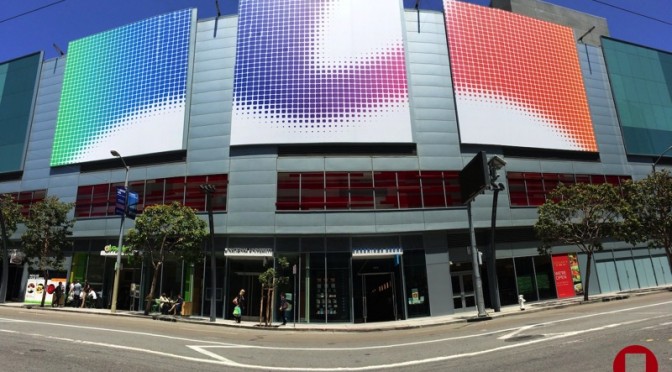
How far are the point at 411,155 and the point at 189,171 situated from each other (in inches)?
626

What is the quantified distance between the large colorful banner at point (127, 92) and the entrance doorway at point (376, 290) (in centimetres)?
1606

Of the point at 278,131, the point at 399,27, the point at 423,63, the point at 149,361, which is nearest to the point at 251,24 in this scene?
the point at 278,131

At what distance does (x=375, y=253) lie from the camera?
26641 mm

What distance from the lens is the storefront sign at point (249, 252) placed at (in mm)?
26656

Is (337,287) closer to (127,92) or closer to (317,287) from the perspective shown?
(317,287)

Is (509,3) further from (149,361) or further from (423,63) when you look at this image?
(149,361)

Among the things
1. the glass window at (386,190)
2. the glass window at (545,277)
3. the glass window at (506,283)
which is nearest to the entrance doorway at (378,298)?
the glass window at (386,190)

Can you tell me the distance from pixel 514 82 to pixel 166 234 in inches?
1102

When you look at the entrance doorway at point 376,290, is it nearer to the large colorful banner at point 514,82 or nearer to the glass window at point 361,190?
the glass window at point 361,190

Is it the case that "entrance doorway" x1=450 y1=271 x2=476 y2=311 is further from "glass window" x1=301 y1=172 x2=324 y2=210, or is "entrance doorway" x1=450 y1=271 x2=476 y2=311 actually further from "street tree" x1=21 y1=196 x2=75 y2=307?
"street tree" x1=21 y1=196 x2=75 y2=307

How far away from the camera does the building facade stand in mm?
26906

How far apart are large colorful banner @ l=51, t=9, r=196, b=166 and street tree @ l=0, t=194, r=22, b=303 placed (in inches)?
179

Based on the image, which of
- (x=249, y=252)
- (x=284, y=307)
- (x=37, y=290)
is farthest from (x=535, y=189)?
(x=37, y=290)

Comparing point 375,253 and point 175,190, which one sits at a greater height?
point 175,190
